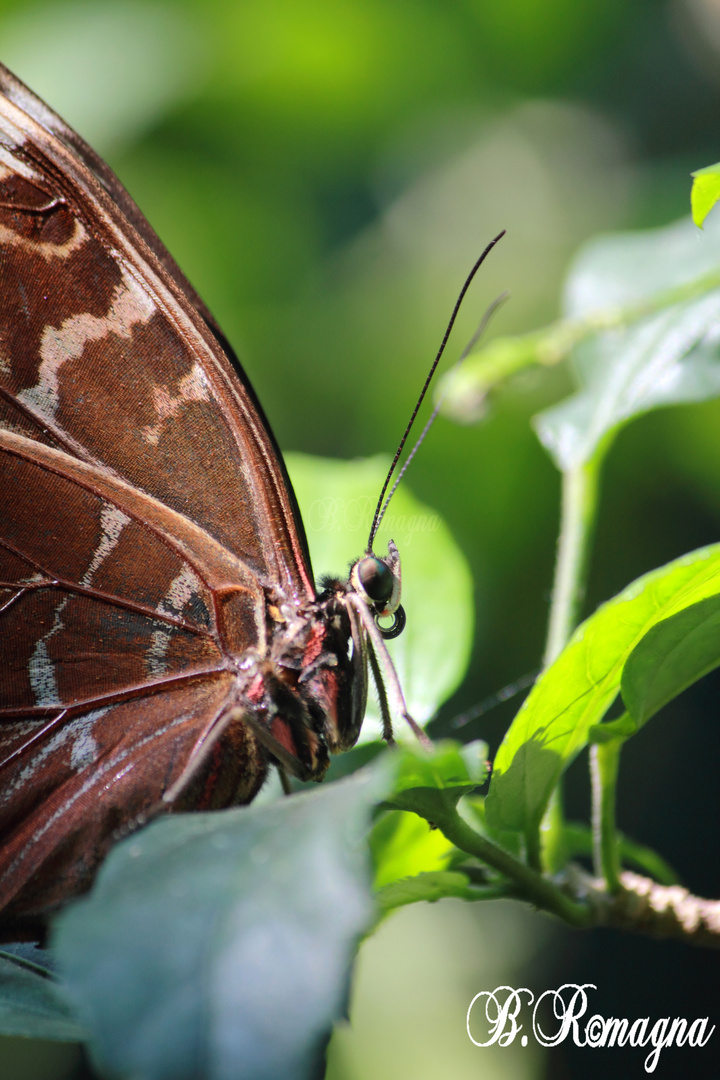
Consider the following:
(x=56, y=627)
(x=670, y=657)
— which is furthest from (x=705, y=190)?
(x=56, y=627)

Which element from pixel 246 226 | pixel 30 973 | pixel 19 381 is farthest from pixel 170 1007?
pixel 246 226

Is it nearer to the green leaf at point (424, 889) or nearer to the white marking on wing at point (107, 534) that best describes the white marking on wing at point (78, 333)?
the white marking on wing at point (107, 534)

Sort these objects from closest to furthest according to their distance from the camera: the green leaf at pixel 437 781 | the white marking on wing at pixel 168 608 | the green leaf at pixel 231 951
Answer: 1. the green leaf at pixel 231 951
2. the green leaf at pixel 437 781
3. the white marking on wing at pixel 168 608

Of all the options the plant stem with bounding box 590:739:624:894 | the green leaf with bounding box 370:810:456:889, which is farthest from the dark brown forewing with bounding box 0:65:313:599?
the plant stem with bounding box 590:739:624:894

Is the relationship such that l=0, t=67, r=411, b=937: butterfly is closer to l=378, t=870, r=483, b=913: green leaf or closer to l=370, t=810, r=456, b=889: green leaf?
l=370, t=810, r=456, b=889: green leaf

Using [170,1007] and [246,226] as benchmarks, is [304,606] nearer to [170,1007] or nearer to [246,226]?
[170,1007]

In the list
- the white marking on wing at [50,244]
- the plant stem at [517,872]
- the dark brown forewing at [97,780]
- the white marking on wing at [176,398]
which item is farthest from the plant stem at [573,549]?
the white marking on wing at [50,244]
